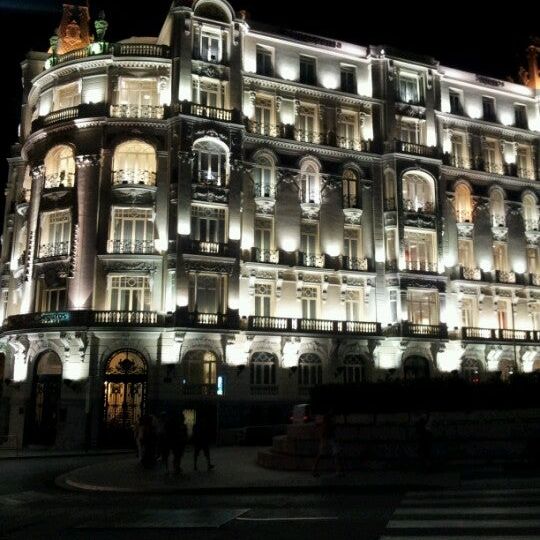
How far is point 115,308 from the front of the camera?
37906 millimetres

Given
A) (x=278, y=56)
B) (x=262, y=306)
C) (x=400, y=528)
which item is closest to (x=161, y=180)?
(x=262, y=306)

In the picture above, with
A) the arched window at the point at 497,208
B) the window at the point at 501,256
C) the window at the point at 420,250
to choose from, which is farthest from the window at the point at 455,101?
the window at the point at 420,250

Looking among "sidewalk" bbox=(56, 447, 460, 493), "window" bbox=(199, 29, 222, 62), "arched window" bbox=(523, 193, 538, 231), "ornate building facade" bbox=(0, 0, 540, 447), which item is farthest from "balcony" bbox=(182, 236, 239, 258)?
"arched window" bbox=(523, 193, 538, 231)

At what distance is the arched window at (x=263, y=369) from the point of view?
3984 centimetres

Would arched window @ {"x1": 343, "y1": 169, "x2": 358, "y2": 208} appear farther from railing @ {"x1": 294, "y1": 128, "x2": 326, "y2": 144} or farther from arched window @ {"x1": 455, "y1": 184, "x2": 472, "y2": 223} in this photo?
arched window @ {"x1": 455, "y1": 184, "x2": 472, "y2": 223}

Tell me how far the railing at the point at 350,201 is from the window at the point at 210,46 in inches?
492

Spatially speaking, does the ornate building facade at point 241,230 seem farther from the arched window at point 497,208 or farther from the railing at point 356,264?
the arched window at point 497,208

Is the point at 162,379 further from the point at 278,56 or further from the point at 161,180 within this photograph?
the point at 278,56

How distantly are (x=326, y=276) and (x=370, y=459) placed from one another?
21827 mm

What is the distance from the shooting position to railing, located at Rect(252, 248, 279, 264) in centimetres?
4100

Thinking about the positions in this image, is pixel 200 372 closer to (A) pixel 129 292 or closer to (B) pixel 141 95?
(A) pixel 129 292

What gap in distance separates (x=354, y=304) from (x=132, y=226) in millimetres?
15593

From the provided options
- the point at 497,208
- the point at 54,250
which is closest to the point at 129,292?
the point at 54,250

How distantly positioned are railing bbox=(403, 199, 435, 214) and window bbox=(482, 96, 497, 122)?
415 inches
